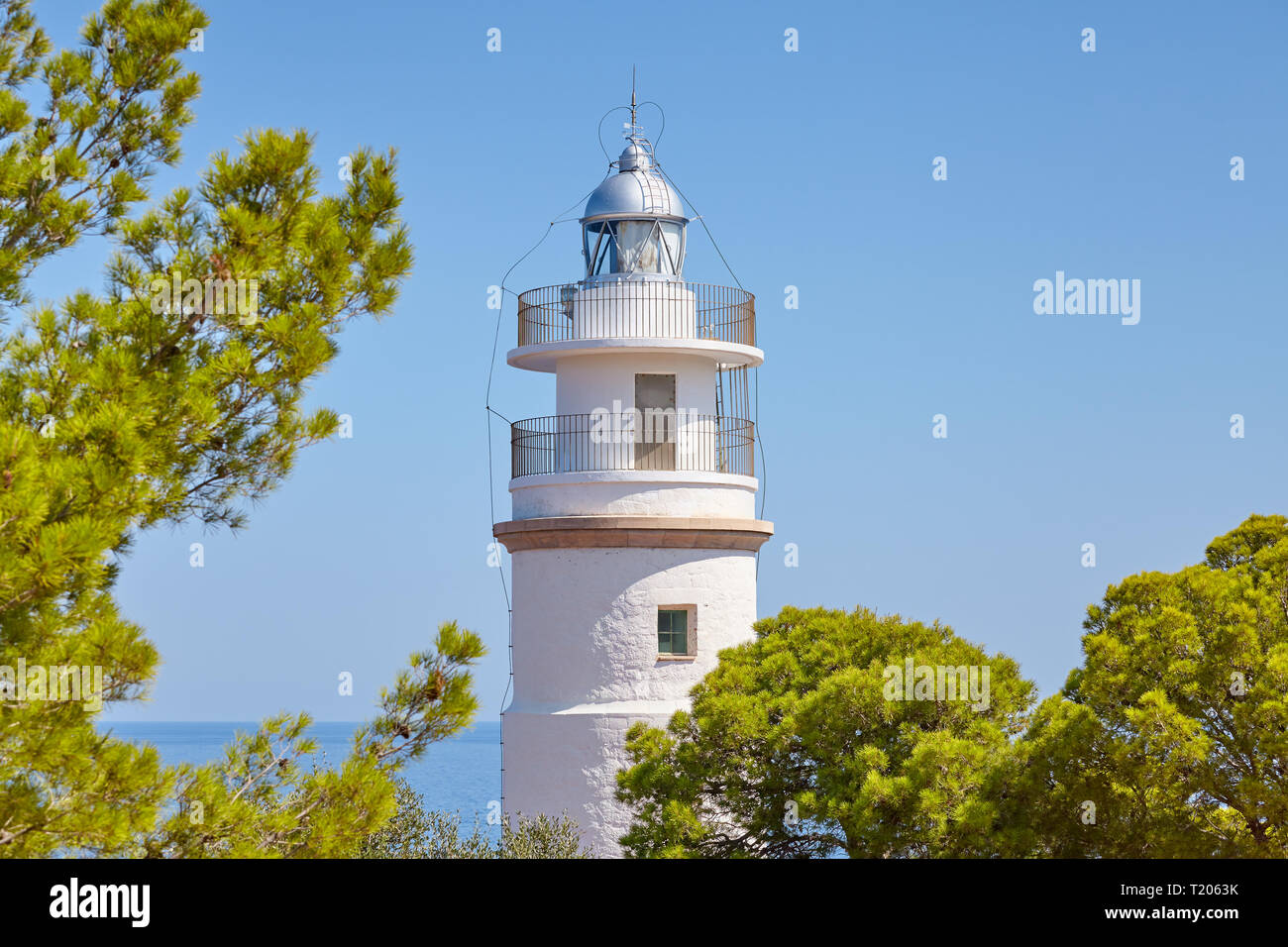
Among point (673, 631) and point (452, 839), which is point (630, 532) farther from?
point (452, 839)

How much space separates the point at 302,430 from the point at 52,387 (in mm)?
1769

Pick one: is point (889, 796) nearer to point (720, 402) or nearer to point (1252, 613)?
point (1252, 613)

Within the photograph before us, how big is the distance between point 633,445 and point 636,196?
4142 millimetres

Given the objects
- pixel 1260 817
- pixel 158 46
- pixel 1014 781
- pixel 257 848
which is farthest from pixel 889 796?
pixel 158 46

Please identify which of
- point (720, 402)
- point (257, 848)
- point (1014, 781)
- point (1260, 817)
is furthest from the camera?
point (720, 402)

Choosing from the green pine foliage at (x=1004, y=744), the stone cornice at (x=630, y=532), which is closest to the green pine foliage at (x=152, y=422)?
the green pine foliage at (x=1004, y=744)

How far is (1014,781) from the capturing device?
16.7 m

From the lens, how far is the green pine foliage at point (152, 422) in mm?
9656

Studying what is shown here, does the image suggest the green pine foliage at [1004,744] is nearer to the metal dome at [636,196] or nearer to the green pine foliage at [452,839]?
the green pine foliage at [452,839]

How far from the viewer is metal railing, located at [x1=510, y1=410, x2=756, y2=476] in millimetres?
23656

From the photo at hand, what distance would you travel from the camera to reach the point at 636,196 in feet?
81.0

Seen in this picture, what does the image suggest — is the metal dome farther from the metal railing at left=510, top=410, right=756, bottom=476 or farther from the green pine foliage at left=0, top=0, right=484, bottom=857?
the green pine foliage at left=0, top=0, right=484, bottom=857

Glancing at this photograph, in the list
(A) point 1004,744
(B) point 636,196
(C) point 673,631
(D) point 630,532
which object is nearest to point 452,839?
(C) point 673,631

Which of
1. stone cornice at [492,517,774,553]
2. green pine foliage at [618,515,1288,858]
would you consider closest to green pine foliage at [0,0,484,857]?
green pine foliage at [618,515,1288,858]
